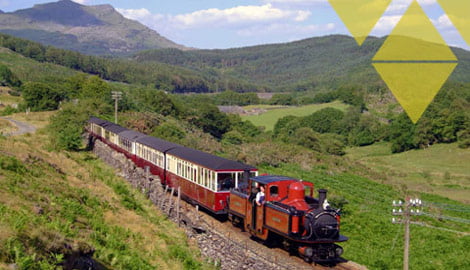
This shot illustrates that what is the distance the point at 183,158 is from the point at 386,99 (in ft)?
381

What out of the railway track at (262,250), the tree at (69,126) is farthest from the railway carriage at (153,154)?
the tree at (69,126)

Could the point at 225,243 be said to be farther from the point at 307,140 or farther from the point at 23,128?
the point at 307,140

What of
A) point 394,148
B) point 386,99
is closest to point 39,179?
point 394,148

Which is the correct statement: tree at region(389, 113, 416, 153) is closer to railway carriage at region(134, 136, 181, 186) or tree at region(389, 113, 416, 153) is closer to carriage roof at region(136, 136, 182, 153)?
railway carriage at region(134, 136, 181, 186)

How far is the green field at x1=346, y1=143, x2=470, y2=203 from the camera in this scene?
55406mm

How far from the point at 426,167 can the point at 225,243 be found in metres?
58.8

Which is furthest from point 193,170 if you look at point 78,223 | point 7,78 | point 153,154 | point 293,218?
point 7,78

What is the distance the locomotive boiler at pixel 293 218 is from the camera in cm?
A: 1669

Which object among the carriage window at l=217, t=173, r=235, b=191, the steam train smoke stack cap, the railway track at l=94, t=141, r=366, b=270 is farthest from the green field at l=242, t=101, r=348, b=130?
the steam train smoke stack cap

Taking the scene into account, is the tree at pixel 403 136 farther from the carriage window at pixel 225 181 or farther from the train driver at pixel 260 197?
the train driver at pixel 260 197

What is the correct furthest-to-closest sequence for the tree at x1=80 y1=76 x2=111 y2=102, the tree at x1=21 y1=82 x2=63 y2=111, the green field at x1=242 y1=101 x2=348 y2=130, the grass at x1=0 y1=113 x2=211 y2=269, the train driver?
the green field at x1=242 y1=101 x2=348 y2=130, the tree at x1=80 y1=76 x2=111 y2=102, the tree at x1=21 y1=82 x2=63 y2=111, the train driver, the grass at x1=0 y1=113 x2=211 y2=269

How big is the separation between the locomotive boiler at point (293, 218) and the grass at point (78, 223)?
9.54ft

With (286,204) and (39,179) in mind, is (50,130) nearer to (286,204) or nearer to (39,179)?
(39,179)

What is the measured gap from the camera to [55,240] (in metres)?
12.9
